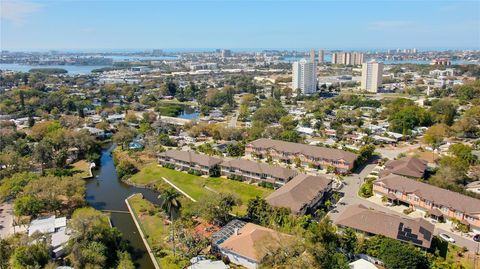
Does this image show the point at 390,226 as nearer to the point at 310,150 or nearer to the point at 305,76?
the point at 310,150

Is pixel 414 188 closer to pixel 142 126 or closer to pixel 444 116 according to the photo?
pixel 444 116

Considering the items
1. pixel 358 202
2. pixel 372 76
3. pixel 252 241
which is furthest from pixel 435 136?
pixel 372 76

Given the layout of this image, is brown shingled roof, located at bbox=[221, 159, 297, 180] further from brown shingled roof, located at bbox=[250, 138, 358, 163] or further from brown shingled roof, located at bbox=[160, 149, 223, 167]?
brown shingled roof, located at bbox=[250, 138, 358, 163]

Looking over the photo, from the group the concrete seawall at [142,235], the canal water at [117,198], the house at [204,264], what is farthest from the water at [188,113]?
the house at [204,264]

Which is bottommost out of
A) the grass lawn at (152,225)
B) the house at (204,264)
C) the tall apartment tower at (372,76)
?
the grass lawn at (152,225)

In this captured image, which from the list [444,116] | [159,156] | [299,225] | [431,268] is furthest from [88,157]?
[444,116]

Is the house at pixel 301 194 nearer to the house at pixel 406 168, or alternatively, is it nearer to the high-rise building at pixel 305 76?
the house at pixel 406 168
